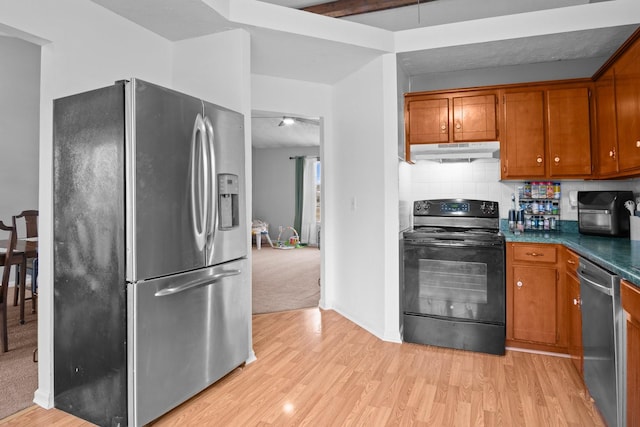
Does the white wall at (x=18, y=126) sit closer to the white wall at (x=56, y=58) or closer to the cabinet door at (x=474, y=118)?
the white wall at (x=56, y=58)

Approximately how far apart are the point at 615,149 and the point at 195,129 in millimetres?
2841

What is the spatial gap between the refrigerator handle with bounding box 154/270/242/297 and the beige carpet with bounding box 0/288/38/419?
1.14 meters

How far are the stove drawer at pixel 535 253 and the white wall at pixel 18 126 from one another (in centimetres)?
610

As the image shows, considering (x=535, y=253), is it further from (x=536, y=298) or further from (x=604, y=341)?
(x=604, y=341)

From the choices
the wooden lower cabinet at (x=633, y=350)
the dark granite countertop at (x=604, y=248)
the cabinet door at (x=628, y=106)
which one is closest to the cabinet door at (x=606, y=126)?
the cabinet door at (x=628, y=106)

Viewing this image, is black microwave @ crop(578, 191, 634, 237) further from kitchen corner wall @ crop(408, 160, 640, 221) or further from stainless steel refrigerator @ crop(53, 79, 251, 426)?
stainless steel refrigerator @ crop(53, 79, 251, 426)

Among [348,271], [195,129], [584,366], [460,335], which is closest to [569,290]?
[584,366]

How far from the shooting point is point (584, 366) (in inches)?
86.2

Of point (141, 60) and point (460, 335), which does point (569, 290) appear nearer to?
point (460, 335)

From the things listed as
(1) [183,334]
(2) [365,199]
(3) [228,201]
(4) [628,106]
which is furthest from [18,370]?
(4) [628,106]

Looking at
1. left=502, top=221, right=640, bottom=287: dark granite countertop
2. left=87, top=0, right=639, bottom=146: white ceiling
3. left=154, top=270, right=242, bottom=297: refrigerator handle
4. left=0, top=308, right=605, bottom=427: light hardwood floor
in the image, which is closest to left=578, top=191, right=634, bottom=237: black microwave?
left=502, top=221, right=640, bottom=287: dark granite countertop

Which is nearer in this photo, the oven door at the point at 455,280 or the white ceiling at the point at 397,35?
the white ceiling at the point at 397,35

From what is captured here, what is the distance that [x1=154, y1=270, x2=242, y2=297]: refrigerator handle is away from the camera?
1.97 metres

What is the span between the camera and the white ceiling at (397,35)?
2.54 meters
